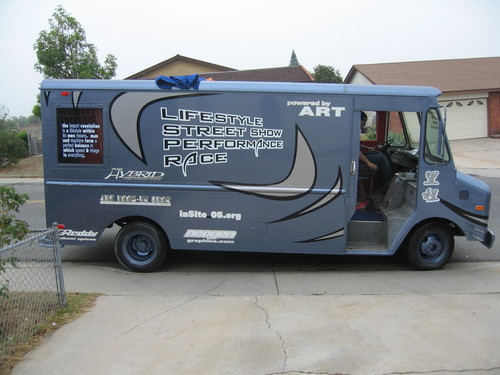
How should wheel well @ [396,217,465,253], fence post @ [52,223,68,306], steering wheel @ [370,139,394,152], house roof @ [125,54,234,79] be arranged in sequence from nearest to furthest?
fence post @ [52,223,68,306] → wheel well @ [396,217,465,253] → steering wheel @ [370,139,394,152] → house roof @ [125,54,234,79]

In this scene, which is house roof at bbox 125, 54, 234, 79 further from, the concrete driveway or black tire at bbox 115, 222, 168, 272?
the concrete driveway

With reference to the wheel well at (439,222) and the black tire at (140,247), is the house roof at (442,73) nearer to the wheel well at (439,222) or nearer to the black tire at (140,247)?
the wheel well at (439,222)

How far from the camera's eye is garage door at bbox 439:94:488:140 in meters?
25.6

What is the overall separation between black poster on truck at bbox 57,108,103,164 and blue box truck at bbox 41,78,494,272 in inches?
0.6

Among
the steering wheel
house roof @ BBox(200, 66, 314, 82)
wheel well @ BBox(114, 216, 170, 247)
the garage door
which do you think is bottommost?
wheel well @ BBox(114, 216, 170, 247)

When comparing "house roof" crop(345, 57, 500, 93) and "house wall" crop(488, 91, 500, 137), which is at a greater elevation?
"house roof" crop(345, 57, 500, 93)

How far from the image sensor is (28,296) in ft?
16.0

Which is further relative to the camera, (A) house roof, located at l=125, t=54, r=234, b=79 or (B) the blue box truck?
(A) house roof, located at l=125, t=54, r=234, b=79

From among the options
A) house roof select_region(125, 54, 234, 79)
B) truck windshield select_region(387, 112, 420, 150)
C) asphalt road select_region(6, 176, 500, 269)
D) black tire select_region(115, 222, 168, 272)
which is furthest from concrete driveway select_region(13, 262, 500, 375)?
house roof select_region(125, 54, 234, 79)

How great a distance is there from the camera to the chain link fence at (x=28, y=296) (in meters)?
4.07

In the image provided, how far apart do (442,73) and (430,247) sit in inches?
992

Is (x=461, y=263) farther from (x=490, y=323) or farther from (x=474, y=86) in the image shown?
(x=474, y=86)

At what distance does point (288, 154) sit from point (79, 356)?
11.5 feet

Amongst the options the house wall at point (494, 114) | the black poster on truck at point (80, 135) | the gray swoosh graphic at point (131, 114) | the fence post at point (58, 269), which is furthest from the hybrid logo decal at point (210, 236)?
the house wall at point (494, 114)
